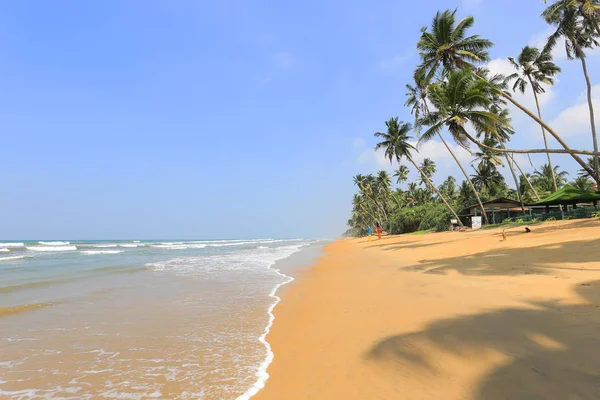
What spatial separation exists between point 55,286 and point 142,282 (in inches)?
104

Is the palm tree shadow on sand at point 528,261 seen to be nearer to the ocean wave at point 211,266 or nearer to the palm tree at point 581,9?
the ocean wave at point 211,266

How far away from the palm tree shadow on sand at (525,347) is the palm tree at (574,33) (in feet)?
64.5

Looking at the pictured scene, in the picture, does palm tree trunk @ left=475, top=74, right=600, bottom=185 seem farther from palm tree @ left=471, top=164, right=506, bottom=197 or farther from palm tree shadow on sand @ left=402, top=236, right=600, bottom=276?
palm tree @ left=471, top=164, right=506, bottom=197

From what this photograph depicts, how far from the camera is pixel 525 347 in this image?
3.38m

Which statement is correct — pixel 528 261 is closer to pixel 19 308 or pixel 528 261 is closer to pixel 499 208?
pixel 19 308

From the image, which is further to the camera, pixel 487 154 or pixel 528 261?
pixel 487 154

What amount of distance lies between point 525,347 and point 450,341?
0.73 m

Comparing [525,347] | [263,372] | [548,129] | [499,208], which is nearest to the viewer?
[525,347]

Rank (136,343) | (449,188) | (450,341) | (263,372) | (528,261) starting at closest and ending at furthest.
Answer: (263,372), (450,341), (136,343), (528,261), (449,188)

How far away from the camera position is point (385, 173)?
6003 centimetres

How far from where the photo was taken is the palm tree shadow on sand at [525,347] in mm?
2631

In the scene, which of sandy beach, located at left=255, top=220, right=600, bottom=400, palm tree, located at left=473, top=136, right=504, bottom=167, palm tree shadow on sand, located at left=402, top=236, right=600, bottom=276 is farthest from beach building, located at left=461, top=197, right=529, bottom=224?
sandy beach, located at left=255, top=220, right=600, bottom=400

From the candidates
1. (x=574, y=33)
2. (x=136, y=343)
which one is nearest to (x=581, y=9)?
(x=574, y=33)

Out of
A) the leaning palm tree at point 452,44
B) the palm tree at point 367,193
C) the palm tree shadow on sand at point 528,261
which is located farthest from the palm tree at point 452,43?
the palm tree at point 367,193
